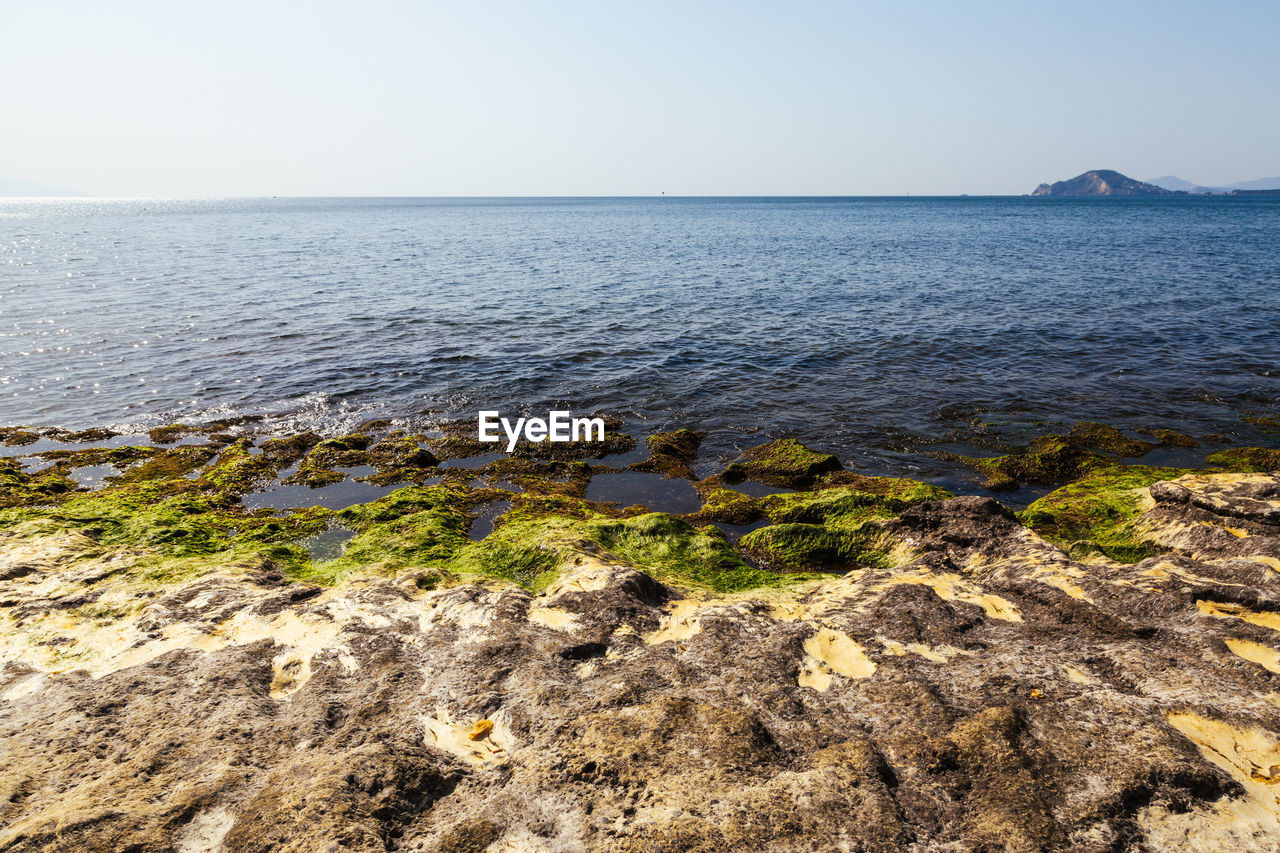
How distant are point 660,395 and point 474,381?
7.17 metres

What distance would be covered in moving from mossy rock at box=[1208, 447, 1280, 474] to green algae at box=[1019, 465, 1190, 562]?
162cm

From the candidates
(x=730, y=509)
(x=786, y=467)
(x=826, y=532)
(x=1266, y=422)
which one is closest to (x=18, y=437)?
(x=730, y=509)

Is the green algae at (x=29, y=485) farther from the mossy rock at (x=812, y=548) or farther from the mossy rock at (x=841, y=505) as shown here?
the mossy rock at (x=841, y=505)

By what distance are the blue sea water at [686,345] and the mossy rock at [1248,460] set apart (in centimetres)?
209

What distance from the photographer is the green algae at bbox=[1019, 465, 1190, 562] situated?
10281mm

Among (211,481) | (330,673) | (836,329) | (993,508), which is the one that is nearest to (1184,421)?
(993,508)

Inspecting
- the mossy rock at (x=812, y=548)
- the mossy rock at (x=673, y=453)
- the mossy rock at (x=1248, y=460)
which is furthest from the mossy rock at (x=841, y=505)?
the mossy rock at (x=1248, y=460)

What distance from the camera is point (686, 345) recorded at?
88.6 ft

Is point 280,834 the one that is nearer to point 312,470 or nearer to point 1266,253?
point 312,470

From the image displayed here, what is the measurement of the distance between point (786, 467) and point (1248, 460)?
1127 centimetres

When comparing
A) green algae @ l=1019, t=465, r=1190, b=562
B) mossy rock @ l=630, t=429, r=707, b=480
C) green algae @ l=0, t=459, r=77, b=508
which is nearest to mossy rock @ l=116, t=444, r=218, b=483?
green algae @ l=0, t=459, r=77, b=508

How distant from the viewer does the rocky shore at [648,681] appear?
14.4ft

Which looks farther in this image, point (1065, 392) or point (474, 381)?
point (474, 381)

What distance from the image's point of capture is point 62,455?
15617 mm
